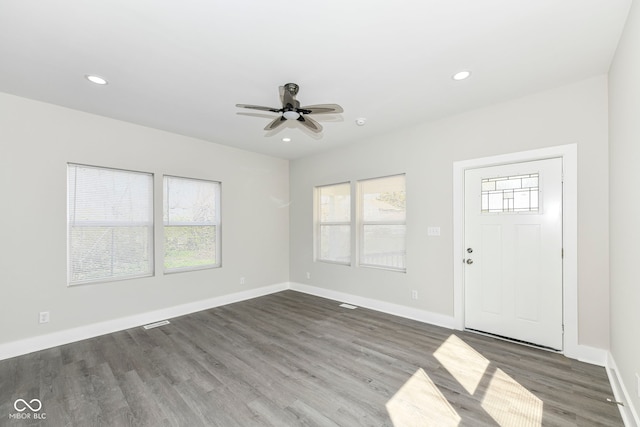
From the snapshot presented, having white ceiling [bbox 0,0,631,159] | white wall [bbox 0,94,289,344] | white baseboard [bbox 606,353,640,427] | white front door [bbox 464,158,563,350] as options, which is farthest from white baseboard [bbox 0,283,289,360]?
white baseboard [bbox 606,353,640,427]

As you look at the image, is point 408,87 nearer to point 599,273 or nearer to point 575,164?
point 575,164

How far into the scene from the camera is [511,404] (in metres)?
2.14

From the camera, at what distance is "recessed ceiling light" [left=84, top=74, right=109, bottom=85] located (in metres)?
2.64

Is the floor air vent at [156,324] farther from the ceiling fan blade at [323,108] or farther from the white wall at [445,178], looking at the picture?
the ceiling fan blade at [323,108]

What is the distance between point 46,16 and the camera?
74.9 inches

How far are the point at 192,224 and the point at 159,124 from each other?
5.06 feet

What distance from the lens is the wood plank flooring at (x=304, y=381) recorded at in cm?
204

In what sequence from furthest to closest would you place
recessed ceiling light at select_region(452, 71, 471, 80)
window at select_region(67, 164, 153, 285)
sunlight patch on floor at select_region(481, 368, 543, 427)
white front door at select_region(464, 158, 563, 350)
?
window at select_region(67, 164, 153, 285) → white front door at select_region(464, 158, 563, 350) → recessed ceiling light at select_region(452, 71, 471, 80) → sunlight patch on floor at select_region(481, 368, 543, 427)

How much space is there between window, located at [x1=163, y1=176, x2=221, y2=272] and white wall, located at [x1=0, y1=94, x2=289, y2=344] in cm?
13

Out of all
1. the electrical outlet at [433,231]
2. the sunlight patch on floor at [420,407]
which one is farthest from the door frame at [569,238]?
the sunlight patch on floor at [420,407]

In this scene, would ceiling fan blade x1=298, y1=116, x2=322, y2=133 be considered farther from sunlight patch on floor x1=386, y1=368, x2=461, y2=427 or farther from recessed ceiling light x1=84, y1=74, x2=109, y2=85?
sunlight patch on floor x1=386, y1=368, x2=461, y2=427

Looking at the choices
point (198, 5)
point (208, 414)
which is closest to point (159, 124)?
point (198, 5)

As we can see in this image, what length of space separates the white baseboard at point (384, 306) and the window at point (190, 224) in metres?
1.83

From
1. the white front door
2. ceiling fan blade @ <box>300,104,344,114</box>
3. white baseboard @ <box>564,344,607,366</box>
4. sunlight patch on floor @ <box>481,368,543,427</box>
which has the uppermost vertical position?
ceiling fan blade @ <box>300,104,344,114</box>
